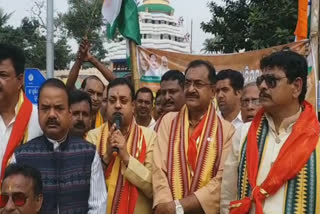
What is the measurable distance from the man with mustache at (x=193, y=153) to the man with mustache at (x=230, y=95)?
1262mm

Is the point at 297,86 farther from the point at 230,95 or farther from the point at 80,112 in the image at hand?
the point at 230,95

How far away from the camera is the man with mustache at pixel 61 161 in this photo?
292 centimetres

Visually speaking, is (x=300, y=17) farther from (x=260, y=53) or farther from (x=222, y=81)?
(x=222, y=81)

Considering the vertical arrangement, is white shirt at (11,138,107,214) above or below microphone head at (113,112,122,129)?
below

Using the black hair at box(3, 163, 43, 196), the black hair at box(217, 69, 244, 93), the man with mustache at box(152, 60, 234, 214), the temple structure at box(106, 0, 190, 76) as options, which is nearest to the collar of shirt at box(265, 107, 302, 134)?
the man with mustache at box(152, 60, 234, 214)

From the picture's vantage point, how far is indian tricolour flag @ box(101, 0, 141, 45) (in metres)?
6.38

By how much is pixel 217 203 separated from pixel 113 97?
1.10 m

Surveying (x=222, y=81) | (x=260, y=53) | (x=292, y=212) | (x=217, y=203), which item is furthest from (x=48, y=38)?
(x=292, y=212)

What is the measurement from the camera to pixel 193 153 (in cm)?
335

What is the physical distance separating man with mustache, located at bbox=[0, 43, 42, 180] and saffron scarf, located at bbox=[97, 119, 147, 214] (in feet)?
2.01

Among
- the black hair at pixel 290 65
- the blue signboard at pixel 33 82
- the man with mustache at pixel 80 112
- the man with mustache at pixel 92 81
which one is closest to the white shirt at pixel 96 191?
the man with mustache at pixel 80 112

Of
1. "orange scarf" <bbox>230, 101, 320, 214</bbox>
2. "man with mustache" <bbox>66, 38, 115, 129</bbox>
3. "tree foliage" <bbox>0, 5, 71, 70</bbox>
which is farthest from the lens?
"tree foliage" <bbox>0, 5, 71, 70</bbox>

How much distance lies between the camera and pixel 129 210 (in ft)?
11.2

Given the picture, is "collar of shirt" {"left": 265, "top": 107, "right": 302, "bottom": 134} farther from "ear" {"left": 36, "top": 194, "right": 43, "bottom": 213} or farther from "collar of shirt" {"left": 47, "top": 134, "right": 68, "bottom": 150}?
"ear" {"left": 36, "top": 194, "right": 43, "bottom": 213}
